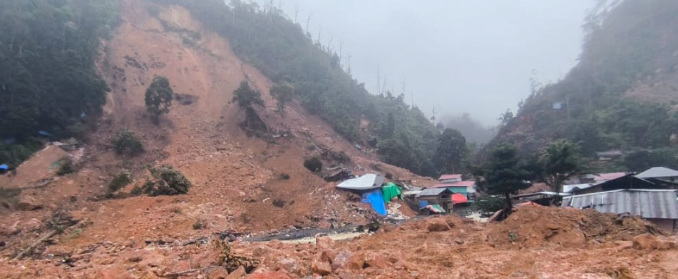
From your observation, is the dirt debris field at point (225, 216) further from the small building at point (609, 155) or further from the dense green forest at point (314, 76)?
the small building at point (609, 155)

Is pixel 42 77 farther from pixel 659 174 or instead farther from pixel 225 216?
pixel 659 174

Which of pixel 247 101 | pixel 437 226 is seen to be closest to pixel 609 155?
pixel 437 226

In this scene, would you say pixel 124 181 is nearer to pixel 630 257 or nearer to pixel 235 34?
pixel 630 257

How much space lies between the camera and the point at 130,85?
37.6 meters

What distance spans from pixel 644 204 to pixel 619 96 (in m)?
41.5

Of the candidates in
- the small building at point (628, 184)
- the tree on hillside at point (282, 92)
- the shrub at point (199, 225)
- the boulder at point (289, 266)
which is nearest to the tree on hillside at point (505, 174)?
the small building at point (628, 184)

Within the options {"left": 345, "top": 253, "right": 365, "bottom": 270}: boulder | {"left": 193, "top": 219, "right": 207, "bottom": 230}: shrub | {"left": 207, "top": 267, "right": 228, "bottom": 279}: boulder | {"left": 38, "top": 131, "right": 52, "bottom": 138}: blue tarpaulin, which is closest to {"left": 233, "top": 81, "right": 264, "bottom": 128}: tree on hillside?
{"left": 38, "top": 131, "right": 52, "bottom": 138}: blue tarpaulin

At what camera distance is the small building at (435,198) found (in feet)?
101

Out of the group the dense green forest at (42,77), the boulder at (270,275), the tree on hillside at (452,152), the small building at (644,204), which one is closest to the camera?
the boulder at (270,275)

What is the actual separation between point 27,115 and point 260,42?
30473 millimetres

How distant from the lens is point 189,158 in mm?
30109

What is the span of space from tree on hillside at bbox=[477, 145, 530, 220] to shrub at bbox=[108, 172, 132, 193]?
784 inches

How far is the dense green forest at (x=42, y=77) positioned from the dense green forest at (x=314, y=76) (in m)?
19.4

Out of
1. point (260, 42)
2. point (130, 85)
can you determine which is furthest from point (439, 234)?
point (260, 42)
